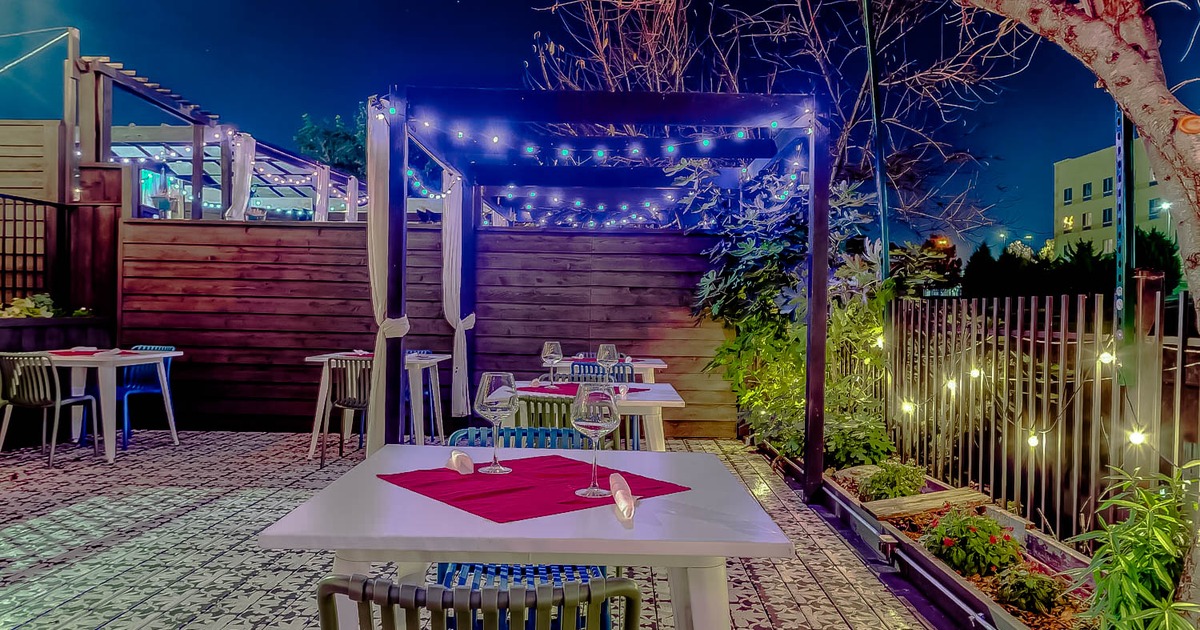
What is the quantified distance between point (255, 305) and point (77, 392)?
1.76 m

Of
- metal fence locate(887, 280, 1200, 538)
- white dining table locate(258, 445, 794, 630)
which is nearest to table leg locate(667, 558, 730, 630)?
white dining table locate(258, 445, 794, 630)

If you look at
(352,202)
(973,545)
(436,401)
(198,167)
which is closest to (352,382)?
(436,401)

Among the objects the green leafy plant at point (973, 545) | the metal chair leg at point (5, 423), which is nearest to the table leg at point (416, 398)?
the metal chair leg at point (5, 423)

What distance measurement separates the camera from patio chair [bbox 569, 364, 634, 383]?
4785 mm

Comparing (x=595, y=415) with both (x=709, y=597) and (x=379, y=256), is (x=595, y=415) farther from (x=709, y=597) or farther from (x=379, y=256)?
(x=379, y=256)

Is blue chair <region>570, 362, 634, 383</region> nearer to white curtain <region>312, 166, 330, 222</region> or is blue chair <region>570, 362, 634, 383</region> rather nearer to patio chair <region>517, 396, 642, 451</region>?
patio chair <region>517, 396, 642, 451</region>

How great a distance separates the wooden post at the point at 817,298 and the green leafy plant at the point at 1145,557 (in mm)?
2563

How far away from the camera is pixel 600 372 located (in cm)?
531

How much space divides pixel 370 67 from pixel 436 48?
22.0ft

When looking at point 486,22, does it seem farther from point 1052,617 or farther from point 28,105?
point 1052,617

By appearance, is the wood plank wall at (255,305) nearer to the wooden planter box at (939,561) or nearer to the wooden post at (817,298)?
the wooden post at (817,298)

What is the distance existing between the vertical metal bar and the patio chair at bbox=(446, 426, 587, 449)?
2057 mm

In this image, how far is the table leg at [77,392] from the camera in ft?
20.0

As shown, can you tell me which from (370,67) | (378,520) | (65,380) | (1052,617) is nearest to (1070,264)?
(1052,617)
